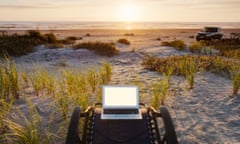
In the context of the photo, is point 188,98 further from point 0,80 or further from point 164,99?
point 0,80

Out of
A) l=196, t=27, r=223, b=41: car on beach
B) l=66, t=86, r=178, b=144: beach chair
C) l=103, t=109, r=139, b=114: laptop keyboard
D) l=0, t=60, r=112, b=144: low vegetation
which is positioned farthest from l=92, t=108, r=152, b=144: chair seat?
l=196, t=27, r=223, b=41: car on beach

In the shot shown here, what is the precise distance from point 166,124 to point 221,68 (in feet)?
22.0

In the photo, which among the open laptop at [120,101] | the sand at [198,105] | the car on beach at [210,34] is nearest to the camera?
the open laptop at [120,101]

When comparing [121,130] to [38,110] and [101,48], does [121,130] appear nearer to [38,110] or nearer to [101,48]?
[38,110]

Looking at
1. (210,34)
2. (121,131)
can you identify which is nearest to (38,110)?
(121,131)

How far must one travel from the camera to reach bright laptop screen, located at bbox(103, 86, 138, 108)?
3.37 m

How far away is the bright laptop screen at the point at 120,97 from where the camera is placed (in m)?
3.37

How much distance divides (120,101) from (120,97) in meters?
0.05

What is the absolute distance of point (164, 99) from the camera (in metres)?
5.98

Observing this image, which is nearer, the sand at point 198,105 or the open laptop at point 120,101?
the open laptop at point 120,101

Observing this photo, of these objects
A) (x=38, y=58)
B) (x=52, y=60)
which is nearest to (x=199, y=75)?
(x=52, y=60)

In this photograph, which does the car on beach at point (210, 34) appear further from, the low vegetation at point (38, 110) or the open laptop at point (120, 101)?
the open laptop at point (120, 101)

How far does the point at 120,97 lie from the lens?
339cm

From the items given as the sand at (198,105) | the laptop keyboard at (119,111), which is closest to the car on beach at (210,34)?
the sand at (198,105)
